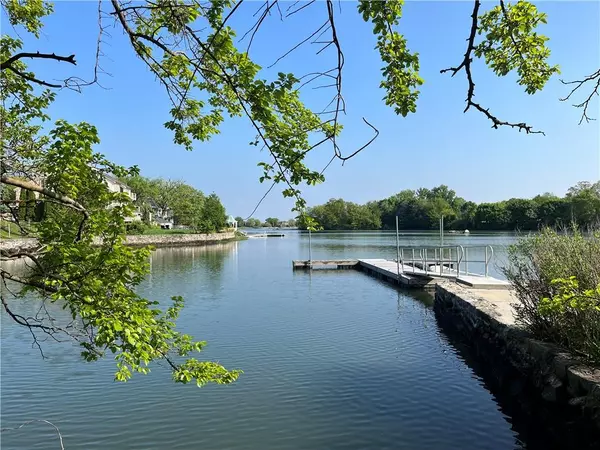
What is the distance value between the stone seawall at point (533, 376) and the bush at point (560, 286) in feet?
0.76

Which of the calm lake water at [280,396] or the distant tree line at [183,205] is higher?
the distant tree line at [183,205]

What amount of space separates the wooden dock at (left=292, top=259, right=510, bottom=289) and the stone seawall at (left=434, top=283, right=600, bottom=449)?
3.61 m

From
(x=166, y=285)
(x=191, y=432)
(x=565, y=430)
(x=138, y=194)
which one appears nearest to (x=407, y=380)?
(x=565, y=430)

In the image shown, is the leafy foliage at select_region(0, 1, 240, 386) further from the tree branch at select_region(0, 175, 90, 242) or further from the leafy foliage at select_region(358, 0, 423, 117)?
the leafy foliage at select_region(358, 0, 423, 117)

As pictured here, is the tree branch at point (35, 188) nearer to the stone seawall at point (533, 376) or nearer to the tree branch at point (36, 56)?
the tree branch at point (36, 56)

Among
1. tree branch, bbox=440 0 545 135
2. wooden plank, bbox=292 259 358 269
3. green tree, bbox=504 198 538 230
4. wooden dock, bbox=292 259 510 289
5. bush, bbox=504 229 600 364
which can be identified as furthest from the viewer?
green tree, bbox=504 198 538 230

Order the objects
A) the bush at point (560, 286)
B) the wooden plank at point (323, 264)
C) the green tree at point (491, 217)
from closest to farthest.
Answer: the bush at point (560, 286)
the wooden plank at point (323, 264)
the green tree at point (491, 217)

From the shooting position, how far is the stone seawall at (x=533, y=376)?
17.8 ft

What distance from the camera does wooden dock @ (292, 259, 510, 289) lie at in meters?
15.0

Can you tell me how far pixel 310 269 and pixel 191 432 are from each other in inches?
916

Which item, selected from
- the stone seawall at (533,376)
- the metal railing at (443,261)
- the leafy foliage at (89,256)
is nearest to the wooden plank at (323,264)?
the metal railing at (443,261)

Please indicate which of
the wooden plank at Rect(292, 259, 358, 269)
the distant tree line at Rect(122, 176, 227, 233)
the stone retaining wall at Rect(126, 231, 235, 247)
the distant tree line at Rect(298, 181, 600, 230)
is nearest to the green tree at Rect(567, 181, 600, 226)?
the distant tree line at Rect(298, 181, 600, 230)

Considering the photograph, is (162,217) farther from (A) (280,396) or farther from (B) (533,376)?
(B) (533,376)

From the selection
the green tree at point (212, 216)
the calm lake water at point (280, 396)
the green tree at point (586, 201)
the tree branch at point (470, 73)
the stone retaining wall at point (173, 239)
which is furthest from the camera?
the green tree at point (212, 216)
